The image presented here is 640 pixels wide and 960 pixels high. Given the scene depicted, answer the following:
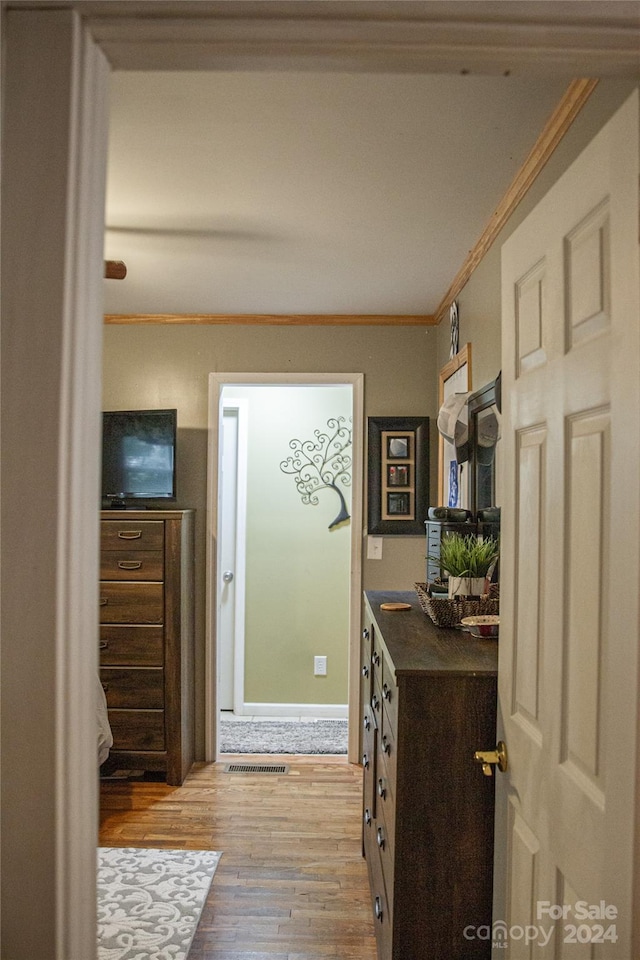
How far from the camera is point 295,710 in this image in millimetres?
5023

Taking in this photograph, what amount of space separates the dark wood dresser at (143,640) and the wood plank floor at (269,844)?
0.70ft

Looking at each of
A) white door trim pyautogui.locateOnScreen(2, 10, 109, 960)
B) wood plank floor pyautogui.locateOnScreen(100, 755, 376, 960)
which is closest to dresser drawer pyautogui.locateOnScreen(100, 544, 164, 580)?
wood plank floor pyautogui.locateOnScreen(100, 755, 376, 960)

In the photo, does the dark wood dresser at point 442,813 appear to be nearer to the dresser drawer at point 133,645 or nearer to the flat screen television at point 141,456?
the dresser drawer at point 133,645

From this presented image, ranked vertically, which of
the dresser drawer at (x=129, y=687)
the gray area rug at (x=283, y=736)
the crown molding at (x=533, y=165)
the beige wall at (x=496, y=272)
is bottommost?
the gray area rug at (x=283, y=736)

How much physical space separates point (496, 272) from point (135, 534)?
7.32 feet

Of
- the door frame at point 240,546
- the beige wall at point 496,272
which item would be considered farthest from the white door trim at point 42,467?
the door frame at point 240,546

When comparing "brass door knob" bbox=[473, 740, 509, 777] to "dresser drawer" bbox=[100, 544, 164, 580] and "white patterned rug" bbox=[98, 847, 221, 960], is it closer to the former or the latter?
"white patterned rug" bbox=[98, 847, 221, 960]

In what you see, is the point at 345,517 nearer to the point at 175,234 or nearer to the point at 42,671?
the point at 175,234

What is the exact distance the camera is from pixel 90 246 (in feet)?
3.16

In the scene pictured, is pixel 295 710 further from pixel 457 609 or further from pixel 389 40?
pixel 389 40

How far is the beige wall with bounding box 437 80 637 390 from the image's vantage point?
64.0 inches

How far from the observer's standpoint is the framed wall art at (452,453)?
126 inches

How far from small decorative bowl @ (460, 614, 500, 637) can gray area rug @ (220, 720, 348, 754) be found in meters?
2.53

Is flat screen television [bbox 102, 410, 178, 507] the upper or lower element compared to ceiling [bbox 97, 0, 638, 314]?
lower
